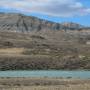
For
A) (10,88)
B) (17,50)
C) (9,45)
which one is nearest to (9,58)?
(17,50)

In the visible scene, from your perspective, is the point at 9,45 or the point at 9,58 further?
the point at 9,45

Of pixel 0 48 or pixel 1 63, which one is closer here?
pixel 1 63

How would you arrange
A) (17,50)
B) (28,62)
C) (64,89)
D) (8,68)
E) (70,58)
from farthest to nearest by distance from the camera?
(17,50), (70,58), (28,62), (8,68), (64,89)

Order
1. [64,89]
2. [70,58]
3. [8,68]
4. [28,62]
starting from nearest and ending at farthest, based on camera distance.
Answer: [64,89] → [8,68] → [28,62] → [70,58]

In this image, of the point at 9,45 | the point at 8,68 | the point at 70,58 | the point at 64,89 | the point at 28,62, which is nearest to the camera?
the point at 64,89

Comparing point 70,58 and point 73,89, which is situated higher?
point 73,89

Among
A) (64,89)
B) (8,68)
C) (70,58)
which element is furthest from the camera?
(70,58)

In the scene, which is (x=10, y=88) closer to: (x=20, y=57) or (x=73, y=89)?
(x=73, y=89)

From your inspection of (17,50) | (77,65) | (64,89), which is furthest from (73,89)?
(17,50)

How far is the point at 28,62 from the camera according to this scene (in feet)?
372

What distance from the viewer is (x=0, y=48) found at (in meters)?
148

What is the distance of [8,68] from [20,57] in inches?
541

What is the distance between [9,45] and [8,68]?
175 feet

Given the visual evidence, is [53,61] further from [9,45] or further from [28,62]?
[9,45]
